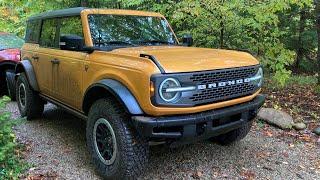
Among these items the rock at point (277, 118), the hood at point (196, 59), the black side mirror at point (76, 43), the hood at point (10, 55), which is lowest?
the rock at point (277, 118)

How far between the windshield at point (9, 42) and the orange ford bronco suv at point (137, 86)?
12.6 feet

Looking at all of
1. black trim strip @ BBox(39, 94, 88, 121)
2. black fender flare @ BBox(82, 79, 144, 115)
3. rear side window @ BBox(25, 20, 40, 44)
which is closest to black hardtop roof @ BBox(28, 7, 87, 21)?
rear side window @ BBox(25, 20, 40, 44)

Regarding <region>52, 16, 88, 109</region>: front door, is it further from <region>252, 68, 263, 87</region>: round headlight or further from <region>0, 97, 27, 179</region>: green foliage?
<region>252, 68, 263, 87</region>: round headlight

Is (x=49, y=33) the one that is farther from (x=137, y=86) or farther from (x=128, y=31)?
(x=137, y=86)

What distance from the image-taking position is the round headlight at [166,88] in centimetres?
358

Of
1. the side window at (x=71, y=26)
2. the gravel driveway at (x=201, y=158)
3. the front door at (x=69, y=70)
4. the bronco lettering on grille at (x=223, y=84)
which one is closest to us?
the bronco lettering on grille at (x=223, y=84)

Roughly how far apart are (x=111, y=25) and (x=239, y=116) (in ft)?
6.94

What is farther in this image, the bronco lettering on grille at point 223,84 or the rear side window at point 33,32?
the rear side window at point 33,32

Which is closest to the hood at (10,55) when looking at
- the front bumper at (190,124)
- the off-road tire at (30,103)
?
the off-road tire at (30,103)

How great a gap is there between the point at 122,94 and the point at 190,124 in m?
0.76

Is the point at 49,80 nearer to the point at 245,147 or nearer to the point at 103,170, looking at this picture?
the point at 103,170

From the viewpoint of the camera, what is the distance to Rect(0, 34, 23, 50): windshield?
357 inches

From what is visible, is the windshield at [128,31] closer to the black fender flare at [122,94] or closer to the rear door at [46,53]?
the black fender flare at [122,94]

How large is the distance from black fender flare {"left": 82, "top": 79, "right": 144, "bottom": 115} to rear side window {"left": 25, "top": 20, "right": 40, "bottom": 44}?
Answer: 2864 millimetres
